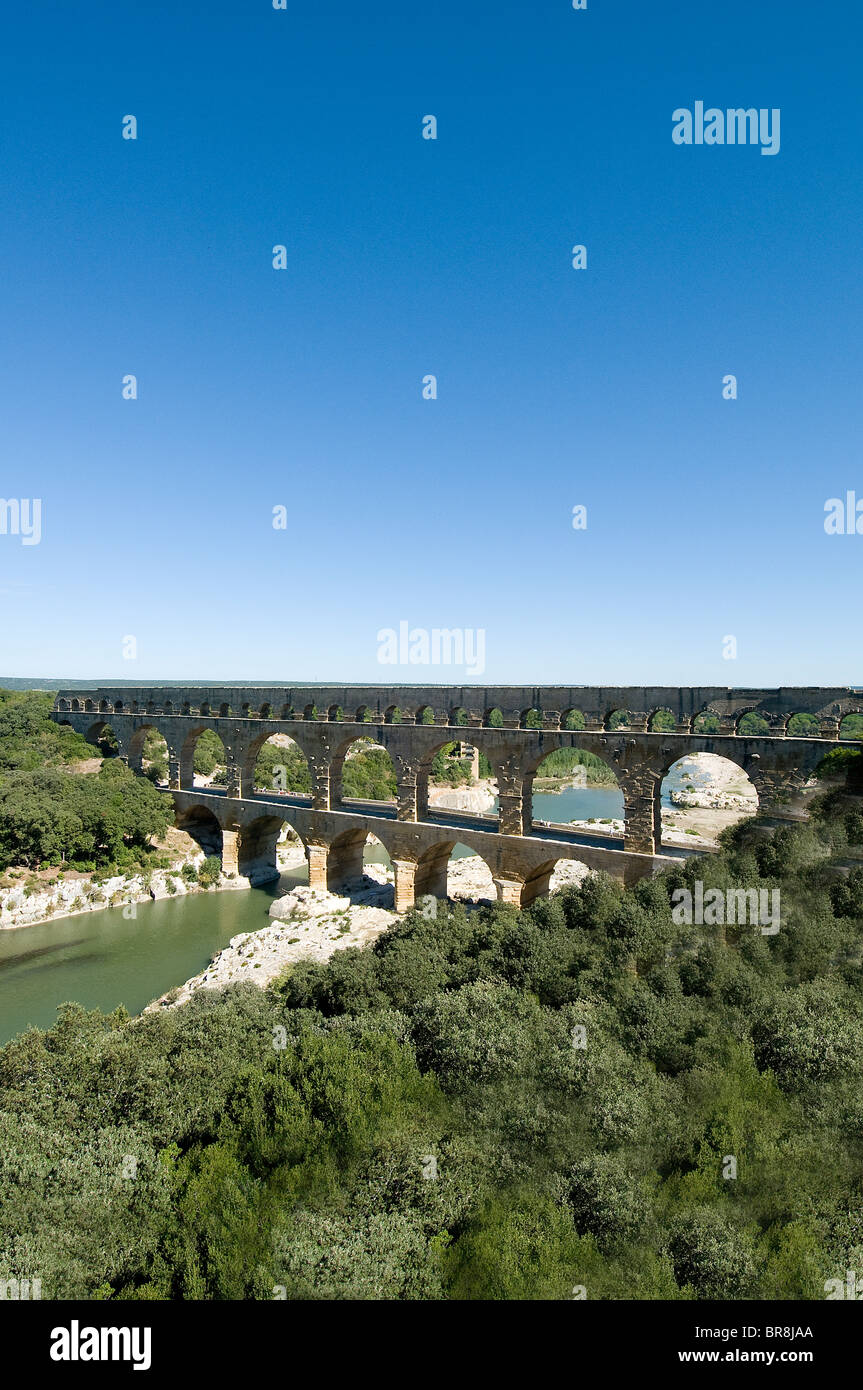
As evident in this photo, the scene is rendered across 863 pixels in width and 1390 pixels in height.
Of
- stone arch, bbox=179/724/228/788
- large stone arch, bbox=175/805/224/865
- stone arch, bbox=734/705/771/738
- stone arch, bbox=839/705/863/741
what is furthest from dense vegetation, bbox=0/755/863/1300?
stone arch, bbox=179/724/228/788

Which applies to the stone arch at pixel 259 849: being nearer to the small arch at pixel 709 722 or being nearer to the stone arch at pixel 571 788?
the stone arch at pixel 571 788

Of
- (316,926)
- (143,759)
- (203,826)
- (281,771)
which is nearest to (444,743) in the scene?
(316,926)

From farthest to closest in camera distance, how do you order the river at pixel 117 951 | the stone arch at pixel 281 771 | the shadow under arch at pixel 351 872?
the stone arch at pixel 281 771
the shadow under arch at pixel 351 872
the river at pixel 117 951

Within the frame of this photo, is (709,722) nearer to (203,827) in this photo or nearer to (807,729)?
(807,729)

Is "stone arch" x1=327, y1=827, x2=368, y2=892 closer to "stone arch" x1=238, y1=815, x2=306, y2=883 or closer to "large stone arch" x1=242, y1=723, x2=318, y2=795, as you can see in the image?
"large stone arch" x1=242, y1=723, x2=318, y2=795

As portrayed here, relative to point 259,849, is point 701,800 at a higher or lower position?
lower

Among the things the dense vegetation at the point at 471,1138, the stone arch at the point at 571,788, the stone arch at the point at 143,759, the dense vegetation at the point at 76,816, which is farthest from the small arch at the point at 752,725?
the stone arch at the point at 143,759
